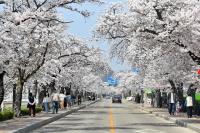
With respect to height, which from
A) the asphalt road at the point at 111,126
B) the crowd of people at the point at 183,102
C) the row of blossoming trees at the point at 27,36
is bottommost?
the asphalt road at the point at 111,126

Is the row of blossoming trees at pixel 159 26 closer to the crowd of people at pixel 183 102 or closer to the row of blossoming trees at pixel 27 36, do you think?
the row of blossoming trees at pixel 27 36

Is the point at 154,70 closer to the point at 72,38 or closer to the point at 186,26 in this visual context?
the point at 72,38

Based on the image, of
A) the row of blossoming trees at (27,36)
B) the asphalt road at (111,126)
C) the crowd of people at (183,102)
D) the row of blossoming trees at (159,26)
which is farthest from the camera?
the crowd of people at (183,102)

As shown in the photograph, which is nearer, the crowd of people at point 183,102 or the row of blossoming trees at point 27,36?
the row of blossoming trees at point 27,36

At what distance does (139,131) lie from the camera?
976 inches

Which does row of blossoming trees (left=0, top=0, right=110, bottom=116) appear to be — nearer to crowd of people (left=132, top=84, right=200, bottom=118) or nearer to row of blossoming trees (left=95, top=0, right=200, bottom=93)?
→ row of blossoming trees (left=95, top=0, right=200, bottom=93)

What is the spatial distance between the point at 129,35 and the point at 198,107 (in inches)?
467

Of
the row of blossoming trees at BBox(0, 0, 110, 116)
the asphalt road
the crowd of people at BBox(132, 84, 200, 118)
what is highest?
the row of blossoming trees at BBox(0, 0, 110, 116)

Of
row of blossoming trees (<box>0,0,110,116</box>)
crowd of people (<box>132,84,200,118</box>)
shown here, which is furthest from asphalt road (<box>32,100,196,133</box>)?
row of blossoming trees (<box>0,0,110,116</box>)

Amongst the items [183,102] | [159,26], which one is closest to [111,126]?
[159,26]

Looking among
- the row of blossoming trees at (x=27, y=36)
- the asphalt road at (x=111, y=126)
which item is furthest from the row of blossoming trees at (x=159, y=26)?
the asphalt road at (x=111, y=126)

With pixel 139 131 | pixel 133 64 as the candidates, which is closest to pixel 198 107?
pixel 133 64

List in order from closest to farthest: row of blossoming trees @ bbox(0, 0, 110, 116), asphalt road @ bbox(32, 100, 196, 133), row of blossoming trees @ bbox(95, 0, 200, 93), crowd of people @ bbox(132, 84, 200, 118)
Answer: row of blossoming trees @ bbox(0, 0, 110, 116), asphalt road @ bbox(32, 100, 196, 133), row of blossoming trees @ bbox(95, 0, 200, 93), crowd of people @ bbox(132, 84, 200, 118)

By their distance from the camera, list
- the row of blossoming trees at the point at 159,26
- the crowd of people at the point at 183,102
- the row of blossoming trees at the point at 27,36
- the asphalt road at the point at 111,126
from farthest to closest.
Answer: the crowd of people at the point at 183,102 < the row of blossoming trees at the point at 159,26 < the asphalt road at the point at 111,126 < the row of blossoming trees at the point at 27,36
